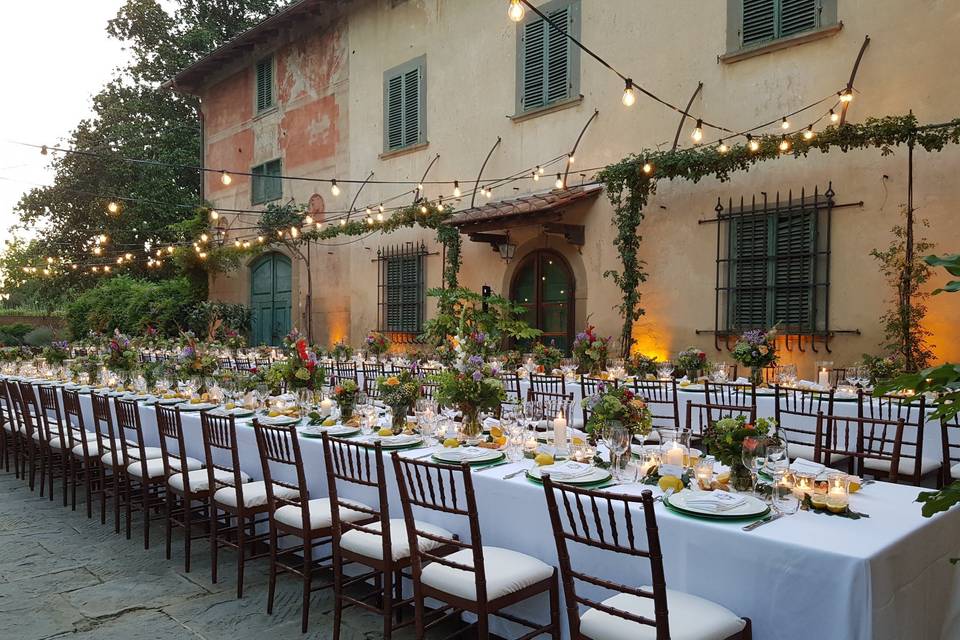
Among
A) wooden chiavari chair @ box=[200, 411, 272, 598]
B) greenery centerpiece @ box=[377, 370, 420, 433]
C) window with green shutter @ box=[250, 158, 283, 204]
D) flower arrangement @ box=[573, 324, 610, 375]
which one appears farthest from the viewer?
window with green shutter @ box=[250, 158, 283, 204]

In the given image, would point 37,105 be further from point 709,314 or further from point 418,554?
point 418,554

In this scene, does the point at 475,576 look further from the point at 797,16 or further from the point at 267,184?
the point at 267,184

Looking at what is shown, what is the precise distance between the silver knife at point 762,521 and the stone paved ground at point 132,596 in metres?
1.62

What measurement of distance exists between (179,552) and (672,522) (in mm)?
3432

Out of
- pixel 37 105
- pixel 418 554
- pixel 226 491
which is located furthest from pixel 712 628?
pixel 37 105

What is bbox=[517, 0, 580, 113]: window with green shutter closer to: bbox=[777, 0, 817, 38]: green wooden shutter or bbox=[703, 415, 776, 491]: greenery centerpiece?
bbox=[777, 0, 817, 38]: green wooden shutter

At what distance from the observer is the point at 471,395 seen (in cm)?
395

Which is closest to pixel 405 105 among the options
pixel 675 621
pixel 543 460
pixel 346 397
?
pixel 346 397

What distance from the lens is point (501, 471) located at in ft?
10.4

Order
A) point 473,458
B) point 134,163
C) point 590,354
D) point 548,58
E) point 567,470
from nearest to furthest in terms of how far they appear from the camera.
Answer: point 567,470, point 473,458, point 590,354, point 548,58, point 134,163

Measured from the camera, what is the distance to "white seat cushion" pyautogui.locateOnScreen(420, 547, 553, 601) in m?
2.60

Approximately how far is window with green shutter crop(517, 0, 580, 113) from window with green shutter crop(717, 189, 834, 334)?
10.9ft

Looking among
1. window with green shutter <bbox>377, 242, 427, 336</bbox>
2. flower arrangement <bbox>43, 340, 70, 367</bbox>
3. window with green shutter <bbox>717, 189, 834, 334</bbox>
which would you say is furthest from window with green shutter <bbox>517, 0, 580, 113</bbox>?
flower arrangement <bbox>43, 340, 70, 367</bbox>

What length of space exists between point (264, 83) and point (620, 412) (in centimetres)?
1574
